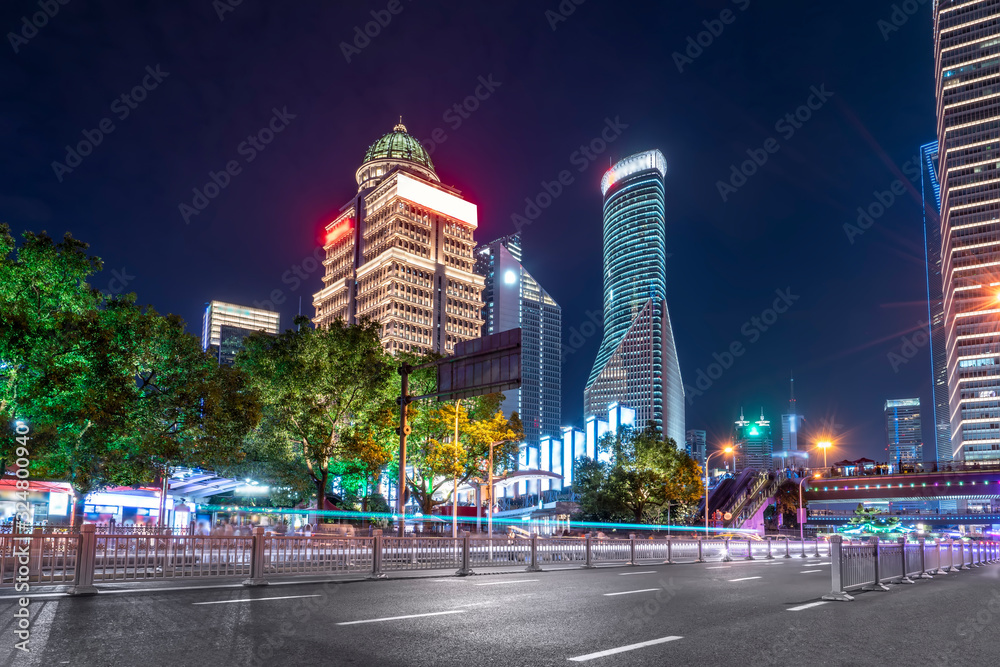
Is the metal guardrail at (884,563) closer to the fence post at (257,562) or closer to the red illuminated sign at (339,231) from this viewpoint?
the fence post at (257,562)

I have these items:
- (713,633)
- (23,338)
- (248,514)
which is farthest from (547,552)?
(248,514)

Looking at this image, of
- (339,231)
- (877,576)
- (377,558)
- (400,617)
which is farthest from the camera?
(339,231)

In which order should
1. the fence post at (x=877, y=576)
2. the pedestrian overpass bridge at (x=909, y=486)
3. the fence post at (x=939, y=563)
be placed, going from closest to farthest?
the fence post at (x=877, y=576)
the fence post at (x=939, y=563)
the pedestrian overpass bridge at (x=909, y=486)

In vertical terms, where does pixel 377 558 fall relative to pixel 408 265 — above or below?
below

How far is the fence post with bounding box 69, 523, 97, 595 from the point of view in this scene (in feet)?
42.8

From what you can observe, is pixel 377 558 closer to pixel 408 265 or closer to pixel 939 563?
pixel 939 563

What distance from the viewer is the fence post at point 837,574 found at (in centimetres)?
1333

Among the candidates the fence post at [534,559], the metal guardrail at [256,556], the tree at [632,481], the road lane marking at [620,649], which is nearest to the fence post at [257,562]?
the metal guardrail at [256,556]

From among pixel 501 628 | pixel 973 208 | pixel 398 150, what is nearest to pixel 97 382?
pixel 501 628

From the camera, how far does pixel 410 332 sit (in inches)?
6014

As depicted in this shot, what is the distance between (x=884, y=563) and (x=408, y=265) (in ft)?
466

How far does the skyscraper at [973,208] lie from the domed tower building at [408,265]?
11477 cm

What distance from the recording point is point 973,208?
17150 cm

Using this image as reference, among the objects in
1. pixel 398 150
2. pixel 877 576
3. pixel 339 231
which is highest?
pixel 398 150
